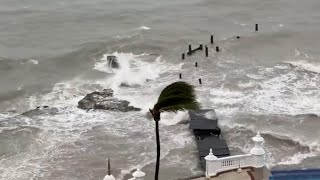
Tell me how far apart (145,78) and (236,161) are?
2555cm

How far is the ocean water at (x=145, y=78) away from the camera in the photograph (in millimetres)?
40688

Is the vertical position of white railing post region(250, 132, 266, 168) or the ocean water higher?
white railing post region(250, 132, 266, 168)

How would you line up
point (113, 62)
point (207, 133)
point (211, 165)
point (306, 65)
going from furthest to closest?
point (113, 62) → point (306, 65) → point (207, 133) → point (211, 165)

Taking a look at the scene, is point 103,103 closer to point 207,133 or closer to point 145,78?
point 145,78

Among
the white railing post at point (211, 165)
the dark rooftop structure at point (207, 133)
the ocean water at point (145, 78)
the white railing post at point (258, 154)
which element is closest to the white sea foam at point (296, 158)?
the ocean water at point (145, 78)

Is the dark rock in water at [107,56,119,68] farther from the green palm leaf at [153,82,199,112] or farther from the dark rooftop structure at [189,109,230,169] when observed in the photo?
the green palm leaf at [153,82,199,112]

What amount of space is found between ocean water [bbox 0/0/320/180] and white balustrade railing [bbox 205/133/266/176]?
8450mm

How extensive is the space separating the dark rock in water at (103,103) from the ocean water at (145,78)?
0.73 m

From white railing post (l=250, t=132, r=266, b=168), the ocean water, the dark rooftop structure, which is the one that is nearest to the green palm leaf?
white railing post (l=250, t=132, r=266, b=168)

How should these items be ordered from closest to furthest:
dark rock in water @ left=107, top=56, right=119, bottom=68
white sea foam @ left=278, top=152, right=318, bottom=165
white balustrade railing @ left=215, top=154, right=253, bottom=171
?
white balustrade railing @ left=215, top=154, right=253, bottom=171 → white sea foam @ left=278, top=152, right=318, bottom=165 → dark rock in water @ left=107, top=56, right=119, bottom=68

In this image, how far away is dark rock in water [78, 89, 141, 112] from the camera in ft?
156

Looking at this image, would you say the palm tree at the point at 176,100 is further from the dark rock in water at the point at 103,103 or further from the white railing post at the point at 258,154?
the dark rock in water at the point at 103,103

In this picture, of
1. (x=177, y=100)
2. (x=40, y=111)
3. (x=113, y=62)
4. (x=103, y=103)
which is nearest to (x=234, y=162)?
(x=177, y=100)

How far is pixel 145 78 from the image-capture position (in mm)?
54031
